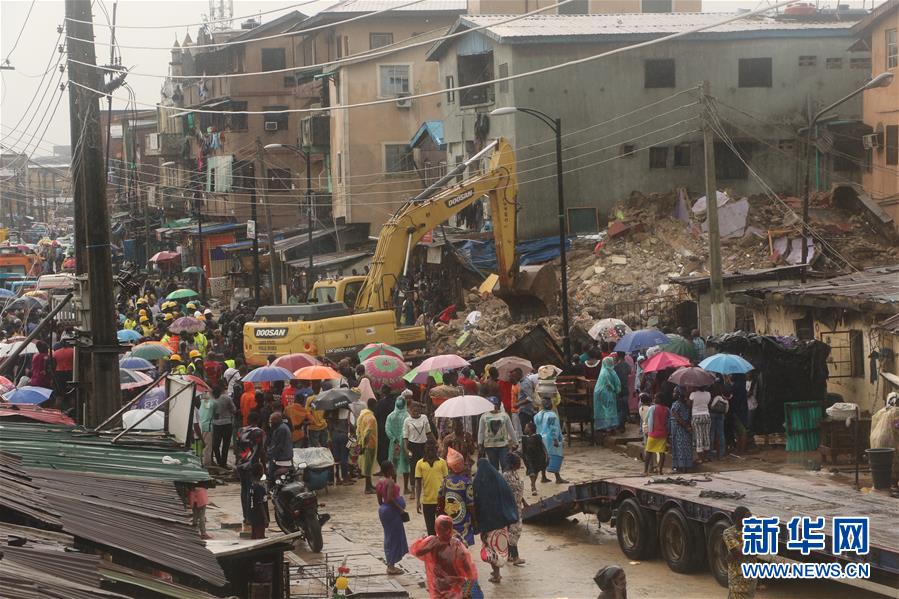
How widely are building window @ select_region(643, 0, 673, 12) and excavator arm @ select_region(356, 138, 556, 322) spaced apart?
2566 centimetres

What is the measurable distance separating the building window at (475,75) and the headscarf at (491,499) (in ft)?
107

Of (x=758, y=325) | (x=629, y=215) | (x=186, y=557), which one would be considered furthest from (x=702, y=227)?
(x=186, y=557)

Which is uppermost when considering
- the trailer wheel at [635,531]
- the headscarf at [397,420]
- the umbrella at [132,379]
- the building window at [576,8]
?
the building window at [576,8]

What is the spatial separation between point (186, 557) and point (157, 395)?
39.5ft

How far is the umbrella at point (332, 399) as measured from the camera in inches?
794

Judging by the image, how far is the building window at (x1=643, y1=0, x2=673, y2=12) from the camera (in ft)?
189

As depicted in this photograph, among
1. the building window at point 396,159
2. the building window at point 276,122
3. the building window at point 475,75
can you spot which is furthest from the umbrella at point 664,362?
the building window at point 276,122

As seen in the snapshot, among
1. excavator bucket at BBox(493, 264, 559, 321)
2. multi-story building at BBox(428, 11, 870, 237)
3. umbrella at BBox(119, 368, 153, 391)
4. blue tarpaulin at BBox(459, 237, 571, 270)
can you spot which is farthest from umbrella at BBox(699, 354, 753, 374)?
multi-story building at BBox(428, 11, 870, 237)

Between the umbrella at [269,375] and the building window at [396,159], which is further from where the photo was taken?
the building window at [396,159]

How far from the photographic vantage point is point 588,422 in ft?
79.2

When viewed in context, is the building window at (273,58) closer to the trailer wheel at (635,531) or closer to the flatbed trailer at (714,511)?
the flatbed trailer at (714,511)

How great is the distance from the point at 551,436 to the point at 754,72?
28.3 meters

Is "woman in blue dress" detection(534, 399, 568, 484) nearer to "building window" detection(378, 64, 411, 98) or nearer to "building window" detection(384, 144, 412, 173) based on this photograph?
"building window" detection(384, 144, 412, 173)

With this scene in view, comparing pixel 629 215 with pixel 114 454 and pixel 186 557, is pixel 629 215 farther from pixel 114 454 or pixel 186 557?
pixel 186 557
